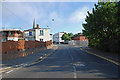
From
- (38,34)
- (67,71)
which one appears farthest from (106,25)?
(38,34)

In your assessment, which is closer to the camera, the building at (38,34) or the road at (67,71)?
the road at (67,71)

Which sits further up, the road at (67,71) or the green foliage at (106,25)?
the green foliage at (106,25)

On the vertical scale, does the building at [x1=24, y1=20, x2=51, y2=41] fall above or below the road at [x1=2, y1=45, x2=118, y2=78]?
above

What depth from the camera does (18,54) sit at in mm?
16750

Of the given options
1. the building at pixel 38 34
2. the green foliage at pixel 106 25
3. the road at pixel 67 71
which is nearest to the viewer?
the road at pixel 67 71

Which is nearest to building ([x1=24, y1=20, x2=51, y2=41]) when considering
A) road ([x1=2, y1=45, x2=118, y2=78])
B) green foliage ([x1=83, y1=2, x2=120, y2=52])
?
green foliage ([x1=83, y1=2, x2=120, y2=52])

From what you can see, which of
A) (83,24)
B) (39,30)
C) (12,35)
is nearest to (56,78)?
(83,24)

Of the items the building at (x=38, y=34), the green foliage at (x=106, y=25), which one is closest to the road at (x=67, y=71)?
the green foliage at (x=106, y=25)

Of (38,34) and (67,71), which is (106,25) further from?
(38,34)

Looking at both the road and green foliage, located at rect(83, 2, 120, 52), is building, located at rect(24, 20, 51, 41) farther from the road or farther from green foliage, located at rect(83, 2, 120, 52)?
the road

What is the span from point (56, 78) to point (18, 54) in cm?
1097

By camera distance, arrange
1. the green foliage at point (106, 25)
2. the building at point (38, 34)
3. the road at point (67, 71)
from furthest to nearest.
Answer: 1. the building at point (38, 34)
2. the green foliage at point (106, 25)
3. the road at point (67, 71)

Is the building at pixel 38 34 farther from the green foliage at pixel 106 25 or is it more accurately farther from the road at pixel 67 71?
the road at pixel 67 71

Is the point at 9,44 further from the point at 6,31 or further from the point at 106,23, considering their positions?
the point at 6,31
